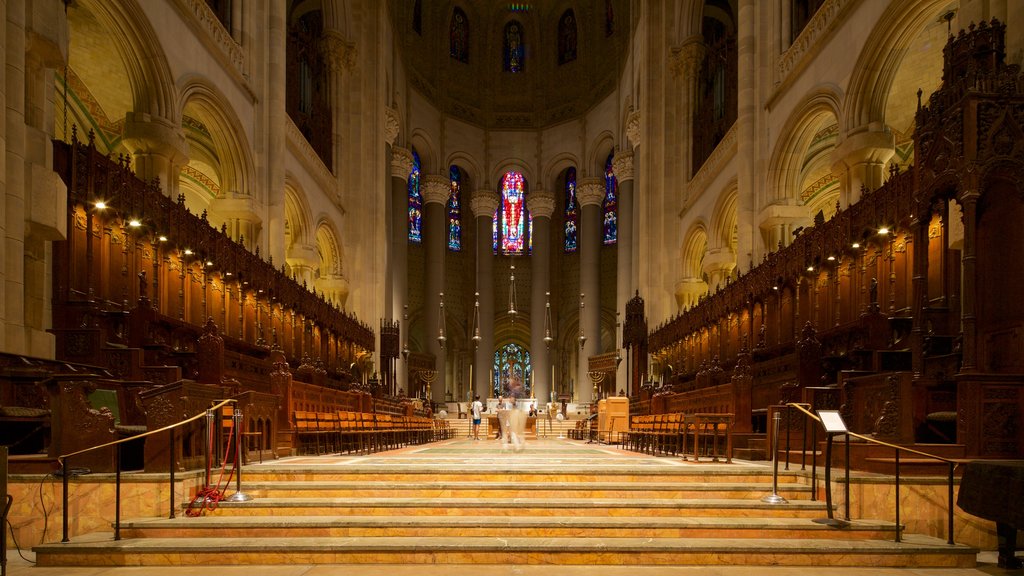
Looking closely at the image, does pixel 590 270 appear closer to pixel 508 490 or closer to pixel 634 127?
pixel 634 127

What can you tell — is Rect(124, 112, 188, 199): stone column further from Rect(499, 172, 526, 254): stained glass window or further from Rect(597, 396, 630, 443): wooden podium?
Rect(499, 172, 526, 254): stained glass window

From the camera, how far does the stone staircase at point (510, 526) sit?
5898mm

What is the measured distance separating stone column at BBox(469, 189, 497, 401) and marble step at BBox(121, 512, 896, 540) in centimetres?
2997

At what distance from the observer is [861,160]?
14156 mm

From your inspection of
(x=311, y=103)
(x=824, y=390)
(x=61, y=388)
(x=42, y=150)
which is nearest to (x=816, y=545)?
(x=824, y=390)

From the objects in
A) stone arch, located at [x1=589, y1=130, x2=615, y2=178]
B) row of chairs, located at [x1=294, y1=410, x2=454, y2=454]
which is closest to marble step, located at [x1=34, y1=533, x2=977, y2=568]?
row of chairs, located at [x1=294, y1=410, x2=454, y2=454]

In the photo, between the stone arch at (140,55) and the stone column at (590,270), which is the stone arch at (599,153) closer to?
the stone column at (590,270)

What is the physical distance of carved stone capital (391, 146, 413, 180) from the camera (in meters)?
34.0

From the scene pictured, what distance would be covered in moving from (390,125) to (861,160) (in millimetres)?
20426

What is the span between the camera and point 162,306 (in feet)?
44.3

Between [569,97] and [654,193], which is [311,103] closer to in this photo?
[654,193]

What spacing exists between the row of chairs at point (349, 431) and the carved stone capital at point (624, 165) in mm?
19598

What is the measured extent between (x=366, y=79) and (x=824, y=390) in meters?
23.0

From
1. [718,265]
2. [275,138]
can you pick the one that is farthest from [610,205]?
[275,138]
